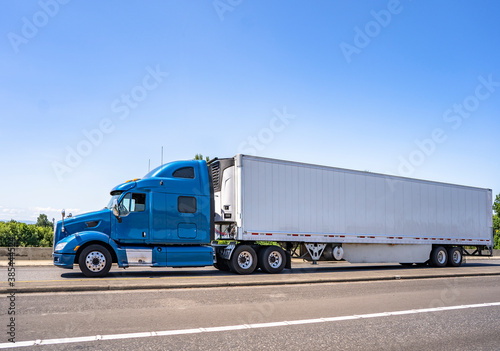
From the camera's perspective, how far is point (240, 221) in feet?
48.6

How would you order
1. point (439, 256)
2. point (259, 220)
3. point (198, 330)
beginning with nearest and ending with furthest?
point (198, 330) < point (259, 220) < point (439, 256)

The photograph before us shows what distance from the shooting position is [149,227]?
44.7ft

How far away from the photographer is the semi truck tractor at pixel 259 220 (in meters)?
13.3

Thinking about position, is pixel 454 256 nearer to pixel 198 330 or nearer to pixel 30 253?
pixel 198 330

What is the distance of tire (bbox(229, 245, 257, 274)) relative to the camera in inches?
579

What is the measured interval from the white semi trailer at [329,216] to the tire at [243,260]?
33 mm

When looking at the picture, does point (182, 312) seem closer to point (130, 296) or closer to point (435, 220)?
point (130, 296)

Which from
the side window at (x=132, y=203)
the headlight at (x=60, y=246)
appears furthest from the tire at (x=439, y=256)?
the headlight at (x=60, y=246)

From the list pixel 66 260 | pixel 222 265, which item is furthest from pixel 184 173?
pixel 66 260

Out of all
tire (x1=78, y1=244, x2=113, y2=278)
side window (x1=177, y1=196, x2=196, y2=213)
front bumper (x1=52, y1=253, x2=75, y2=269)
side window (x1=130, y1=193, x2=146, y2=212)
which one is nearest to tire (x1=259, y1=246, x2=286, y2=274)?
side window (x1=177, y1=196, x2=196, y2=213)

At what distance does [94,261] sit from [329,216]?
340 inches

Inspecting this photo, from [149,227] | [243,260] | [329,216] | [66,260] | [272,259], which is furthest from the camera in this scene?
[329,216]

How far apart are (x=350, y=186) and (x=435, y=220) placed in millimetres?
5338

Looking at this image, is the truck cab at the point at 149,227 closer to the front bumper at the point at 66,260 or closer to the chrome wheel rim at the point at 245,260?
the front bumper at the point at 66,260
